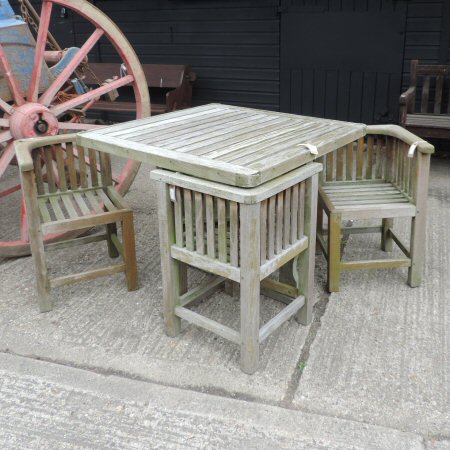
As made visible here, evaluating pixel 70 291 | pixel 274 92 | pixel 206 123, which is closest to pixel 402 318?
pixel 206 123

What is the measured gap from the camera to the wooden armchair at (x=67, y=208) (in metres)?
2.97

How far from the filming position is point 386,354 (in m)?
2.66

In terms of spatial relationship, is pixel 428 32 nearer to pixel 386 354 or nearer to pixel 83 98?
pixel 83 98

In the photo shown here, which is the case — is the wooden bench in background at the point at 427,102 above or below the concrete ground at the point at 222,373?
above

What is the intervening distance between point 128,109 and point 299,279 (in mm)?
4127

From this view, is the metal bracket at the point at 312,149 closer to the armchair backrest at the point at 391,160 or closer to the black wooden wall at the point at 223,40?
the armchair backrest at the point at 391,160

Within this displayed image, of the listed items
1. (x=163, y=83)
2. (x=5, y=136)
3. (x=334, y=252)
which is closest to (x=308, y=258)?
(x=334, y=252)

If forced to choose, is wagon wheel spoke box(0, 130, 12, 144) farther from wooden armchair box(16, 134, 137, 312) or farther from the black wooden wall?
the black wooden wall

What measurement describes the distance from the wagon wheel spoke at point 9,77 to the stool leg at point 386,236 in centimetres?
242

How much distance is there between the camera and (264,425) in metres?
2.25

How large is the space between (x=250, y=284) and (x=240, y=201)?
15.0 inches

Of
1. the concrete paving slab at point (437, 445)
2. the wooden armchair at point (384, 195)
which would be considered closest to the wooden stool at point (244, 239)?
the wooden armchair at point (384, 195)

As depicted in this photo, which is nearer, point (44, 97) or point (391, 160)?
point (391, 160)

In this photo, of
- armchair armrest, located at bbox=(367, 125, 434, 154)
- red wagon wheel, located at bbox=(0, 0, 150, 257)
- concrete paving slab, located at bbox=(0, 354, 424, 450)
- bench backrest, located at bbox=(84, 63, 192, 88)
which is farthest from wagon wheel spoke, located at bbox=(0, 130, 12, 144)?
bench backrest, located at bbox=(84, 63, 192, 88)
